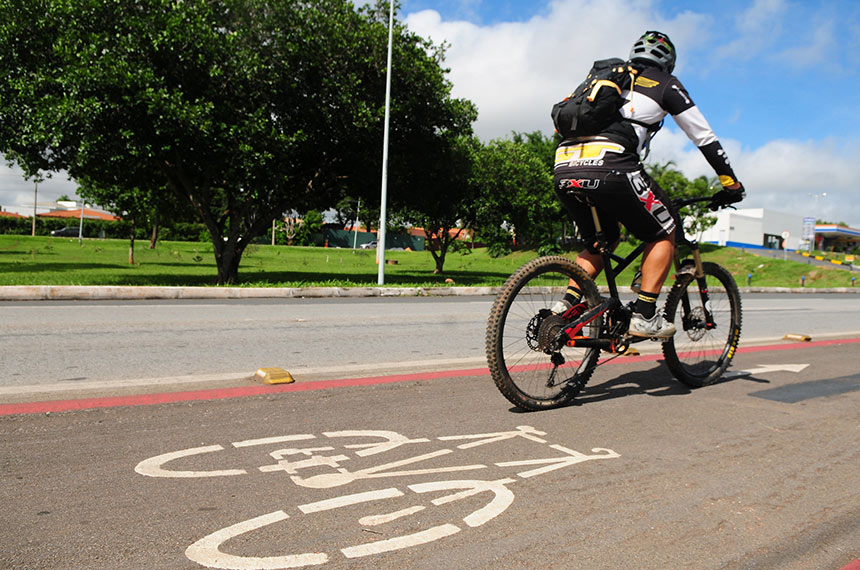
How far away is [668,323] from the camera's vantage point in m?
4.59

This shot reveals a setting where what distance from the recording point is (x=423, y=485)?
9.11ft

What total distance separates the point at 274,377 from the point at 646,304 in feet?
8.53

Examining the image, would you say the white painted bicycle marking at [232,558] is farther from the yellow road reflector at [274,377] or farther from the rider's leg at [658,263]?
the rider's leg at [658,263]

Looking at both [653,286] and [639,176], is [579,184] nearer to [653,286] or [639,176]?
[639,176]

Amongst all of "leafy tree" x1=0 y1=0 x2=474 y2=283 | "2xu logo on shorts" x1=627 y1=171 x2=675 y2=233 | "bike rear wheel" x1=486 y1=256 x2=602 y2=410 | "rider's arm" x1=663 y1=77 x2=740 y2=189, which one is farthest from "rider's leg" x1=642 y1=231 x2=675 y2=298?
"leafy tree" x1=0 y1=0 x2=474 y2=283

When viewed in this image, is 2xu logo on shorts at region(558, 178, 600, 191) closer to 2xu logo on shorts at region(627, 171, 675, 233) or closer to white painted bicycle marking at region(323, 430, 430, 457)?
2xu logo on shorts at region(627, 171, 675, 233)

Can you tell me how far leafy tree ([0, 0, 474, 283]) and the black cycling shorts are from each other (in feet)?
42.6

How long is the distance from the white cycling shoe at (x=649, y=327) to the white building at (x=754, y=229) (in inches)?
3054

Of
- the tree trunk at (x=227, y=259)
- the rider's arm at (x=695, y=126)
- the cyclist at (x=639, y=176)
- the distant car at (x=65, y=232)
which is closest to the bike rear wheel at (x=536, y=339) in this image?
the cyclist at (x=639, y=176)

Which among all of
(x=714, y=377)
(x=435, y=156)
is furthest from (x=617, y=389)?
(x=435, y=156)

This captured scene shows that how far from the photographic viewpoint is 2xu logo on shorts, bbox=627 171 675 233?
13.5 ft

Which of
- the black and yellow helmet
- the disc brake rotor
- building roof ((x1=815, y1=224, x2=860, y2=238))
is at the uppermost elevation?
building roof ((x1=815, y1=224, x2=860, y2=238))

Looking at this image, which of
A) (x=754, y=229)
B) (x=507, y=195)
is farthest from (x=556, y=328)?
(x=754, y=229)

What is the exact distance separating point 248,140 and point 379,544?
15245mm
